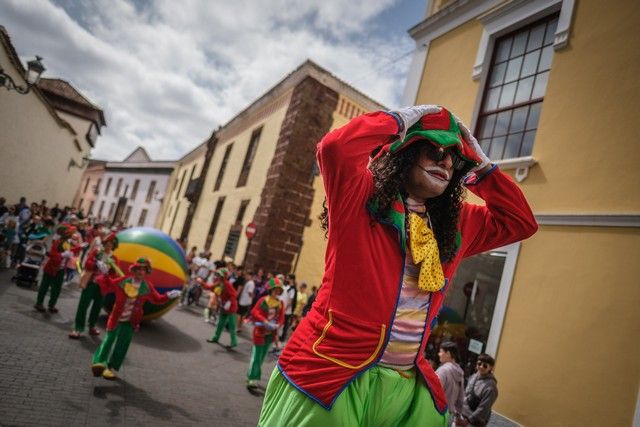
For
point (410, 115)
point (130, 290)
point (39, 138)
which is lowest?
point (130, 290)

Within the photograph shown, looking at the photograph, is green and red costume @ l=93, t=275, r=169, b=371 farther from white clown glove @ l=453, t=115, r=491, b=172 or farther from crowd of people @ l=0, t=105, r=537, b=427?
white clown glove @ l=453, t=115, r=491, b=172

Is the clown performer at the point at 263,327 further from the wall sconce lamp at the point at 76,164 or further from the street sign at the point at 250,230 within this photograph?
the wall sconce lamp at the point at 76,164

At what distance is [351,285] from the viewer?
1.63 meters

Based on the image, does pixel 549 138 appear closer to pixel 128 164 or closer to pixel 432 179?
pixel 432 179

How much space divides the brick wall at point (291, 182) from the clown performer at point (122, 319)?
7.78 metres

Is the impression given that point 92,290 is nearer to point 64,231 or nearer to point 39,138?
point 64,231

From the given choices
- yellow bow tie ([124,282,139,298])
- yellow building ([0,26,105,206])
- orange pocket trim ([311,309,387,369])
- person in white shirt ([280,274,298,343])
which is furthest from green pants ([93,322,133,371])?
yellow building ([0,26,105,206])

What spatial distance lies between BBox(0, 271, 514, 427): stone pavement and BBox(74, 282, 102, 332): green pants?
28 centimetres

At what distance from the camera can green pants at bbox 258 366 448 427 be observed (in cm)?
149

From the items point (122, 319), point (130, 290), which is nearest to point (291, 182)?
point (130, 290)

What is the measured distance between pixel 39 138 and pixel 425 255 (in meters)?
21.3

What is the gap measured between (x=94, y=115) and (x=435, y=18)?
30.5 m

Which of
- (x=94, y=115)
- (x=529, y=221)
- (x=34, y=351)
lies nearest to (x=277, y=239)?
(x=34, y=351)

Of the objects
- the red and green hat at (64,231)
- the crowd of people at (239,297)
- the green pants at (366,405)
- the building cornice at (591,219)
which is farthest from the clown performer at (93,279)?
the building cornice at (591,219)
